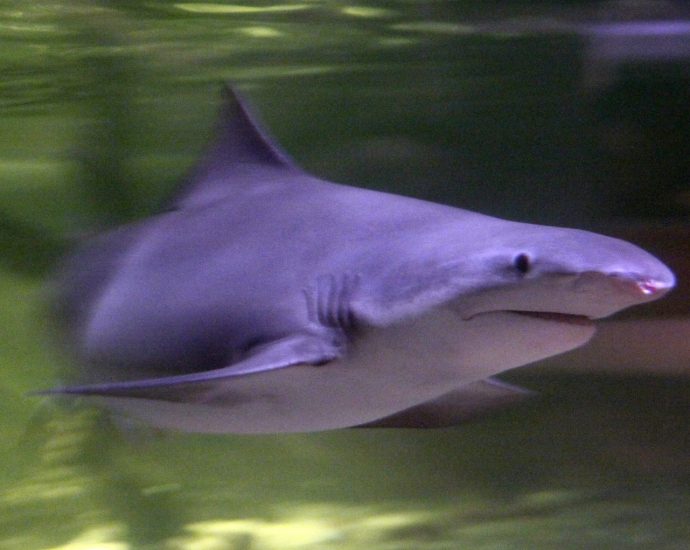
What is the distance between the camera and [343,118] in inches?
282

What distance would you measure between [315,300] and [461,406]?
741 millimetres

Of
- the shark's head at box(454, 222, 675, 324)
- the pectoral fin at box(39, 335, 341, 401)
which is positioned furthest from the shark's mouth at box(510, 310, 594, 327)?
the pectoral fin at box(39, 335, 341, 401)

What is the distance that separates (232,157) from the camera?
2719mm

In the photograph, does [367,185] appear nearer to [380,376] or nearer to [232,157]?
[232,157]

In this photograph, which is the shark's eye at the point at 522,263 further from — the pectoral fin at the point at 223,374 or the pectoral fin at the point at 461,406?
the pectoral fin at the point at 461,406

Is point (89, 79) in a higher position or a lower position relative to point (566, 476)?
higher

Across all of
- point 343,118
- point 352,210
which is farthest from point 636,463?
point 343,118

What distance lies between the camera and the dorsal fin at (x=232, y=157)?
2646 mm

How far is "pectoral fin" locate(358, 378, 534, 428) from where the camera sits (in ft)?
7.81

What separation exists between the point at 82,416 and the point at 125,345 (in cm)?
208

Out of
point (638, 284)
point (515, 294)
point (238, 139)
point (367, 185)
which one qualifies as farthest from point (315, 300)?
point (367, 185)

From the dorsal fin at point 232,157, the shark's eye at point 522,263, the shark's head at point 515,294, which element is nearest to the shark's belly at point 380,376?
the shark's head at point 515,294

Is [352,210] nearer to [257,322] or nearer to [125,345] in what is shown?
[257,322]

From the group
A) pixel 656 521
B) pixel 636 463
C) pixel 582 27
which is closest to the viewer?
pixel 656 521
